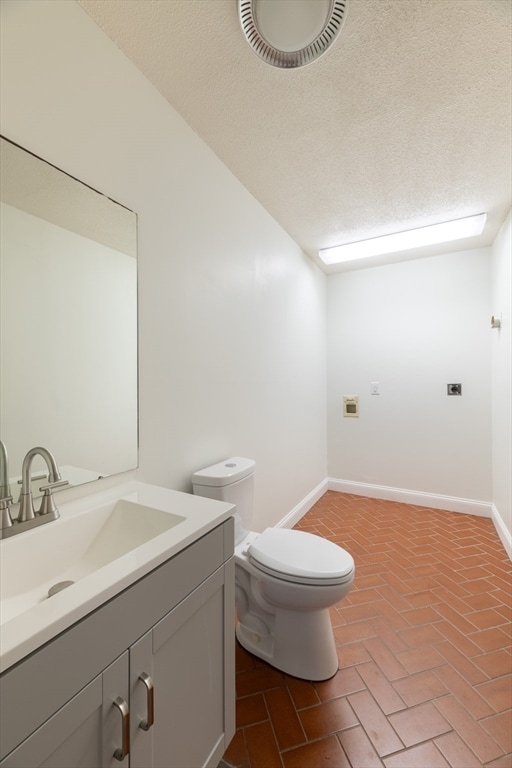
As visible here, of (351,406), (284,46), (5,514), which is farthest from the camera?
(351,406)

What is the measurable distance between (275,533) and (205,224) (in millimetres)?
1645

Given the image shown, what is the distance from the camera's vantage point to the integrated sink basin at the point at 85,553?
1.86ft

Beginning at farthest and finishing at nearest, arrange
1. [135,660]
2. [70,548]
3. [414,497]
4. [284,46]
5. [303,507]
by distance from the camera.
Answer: [414,497]
[303,507]
[284,46]
[70,548]
[135,660]

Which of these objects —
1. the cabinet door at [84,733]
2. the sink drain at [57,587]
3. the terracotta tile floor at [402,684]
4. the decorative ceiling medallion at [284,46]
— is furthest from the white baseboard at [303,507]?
the decorative ceiling medallion at [284,46]

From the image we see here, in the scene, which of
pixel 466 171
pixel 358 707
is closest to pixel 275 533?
pixel 358 707

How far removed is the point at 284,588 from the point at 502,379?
240cm

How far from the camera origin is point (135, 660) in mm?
707

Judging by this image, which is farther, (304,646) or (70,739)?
(304,646)

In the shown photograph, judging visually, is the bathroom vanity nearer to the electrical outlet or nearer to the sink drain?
the sink drain

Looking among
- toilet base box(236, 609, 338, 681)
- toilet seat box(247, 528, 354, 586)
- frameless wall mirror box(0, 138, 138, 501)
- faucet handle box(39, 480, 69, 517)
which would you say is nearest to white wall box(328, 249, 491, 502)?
toilet seat box(247, 528, 354, 586)

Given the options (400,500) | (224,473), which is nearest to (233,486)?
(224,473)

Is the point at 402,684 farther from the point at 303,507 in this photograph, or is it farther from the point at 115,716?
the point at 303,507

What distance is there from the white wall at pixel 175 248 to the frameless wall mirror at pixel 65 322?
74 mm

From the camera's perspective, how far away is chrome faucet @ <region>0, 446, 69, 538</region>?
0.87 metres
